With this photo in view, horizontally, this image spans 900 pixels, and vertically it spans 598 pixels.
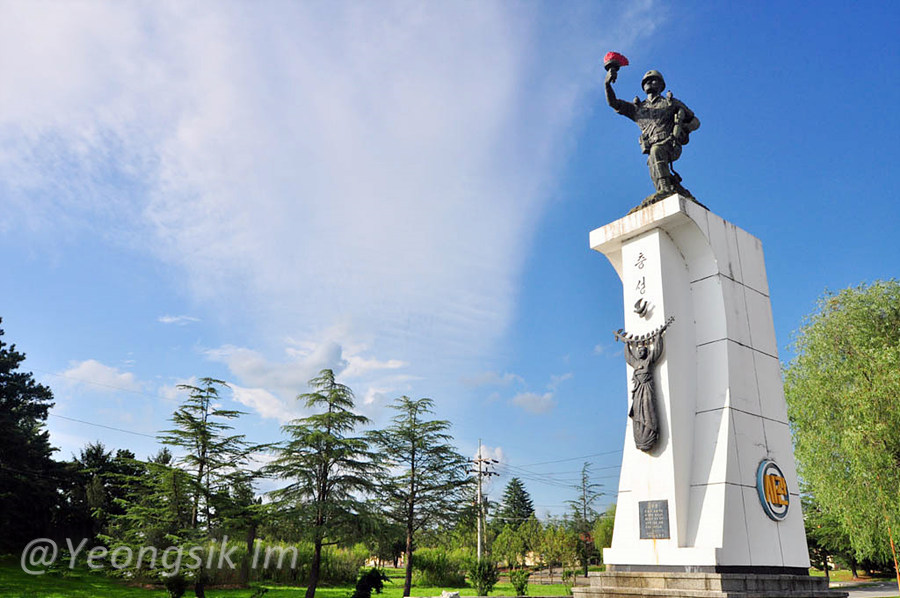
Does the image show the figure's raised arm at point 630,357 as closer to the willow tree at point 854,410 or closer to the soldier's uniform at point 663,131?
the soldier's uniform at point 663,131

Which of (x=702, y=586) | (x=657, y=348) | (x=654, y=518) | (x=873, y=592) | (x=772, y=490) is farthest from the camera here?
(x=873, y=592)

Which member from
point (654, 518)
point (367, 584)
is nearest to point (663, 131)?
point (654, 518)

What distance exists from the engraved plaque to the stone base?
1.52 ft

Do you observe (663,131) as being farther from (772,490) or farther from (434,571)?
(434,571)

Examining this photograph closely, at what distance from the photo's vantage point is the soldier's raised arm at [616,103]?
396 inches

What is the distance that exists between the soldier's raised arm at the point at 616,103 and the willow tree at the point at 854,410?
9883mm

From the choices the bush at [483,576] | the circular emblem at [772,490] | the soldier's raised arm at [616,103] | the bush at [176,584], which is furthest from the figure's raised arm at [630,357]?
the bush at [483,576]

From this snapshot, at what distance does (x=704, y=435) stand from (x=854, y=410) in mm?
9790

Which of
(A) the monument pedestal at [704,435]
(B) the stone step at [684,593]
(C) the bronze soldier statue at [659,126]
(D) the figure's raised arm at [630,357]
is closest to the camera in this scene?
(B) the stone step at [684,593]

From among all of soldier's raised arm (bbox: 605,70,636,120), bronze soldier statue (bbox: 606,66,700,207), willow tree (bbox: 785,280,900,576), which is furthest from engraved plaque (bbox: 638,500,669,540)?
willow tree (bbox: 785,280,900,576)

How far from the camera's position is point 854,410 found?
15.2m

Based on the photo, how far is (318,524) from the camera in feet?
56.0

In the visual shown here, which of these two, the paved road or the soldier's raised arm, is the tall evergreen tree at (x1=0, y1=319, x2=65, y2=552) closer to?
the soldier's raised arm

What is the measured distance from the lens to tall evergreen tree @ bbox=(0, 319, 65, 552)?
73.0ft
